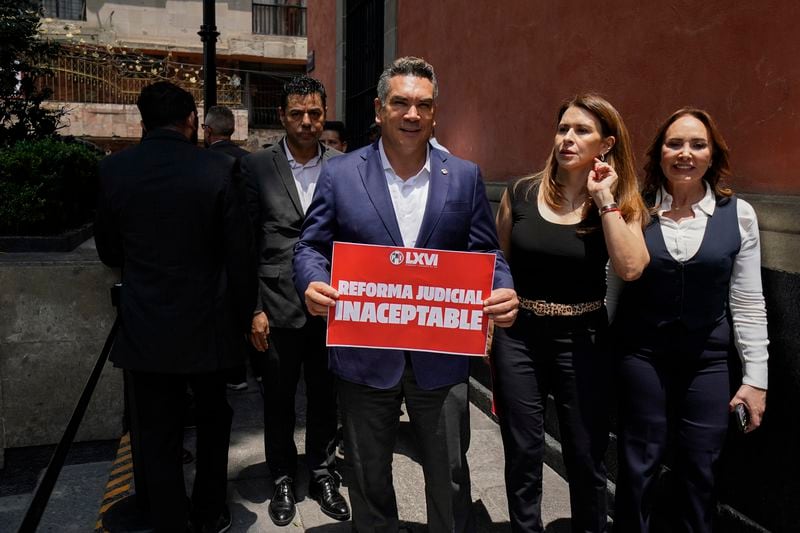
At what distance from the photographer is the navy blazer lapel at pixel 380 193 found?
8.18 ft

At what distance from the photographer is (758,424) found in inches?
103

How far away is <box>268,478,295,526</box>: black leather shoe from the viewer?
340 centimetres

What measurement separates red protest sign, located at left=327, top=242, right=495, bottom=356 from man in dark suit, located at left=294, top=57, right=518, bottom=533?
85 millimetres

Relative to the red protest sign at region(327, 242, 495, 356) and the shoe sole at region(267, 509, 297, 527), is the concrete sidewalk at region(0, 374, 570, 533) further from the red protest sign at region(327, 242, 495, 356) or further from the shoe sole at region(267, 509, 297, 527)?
the red protest sign at region(327, 242, 495, 356)

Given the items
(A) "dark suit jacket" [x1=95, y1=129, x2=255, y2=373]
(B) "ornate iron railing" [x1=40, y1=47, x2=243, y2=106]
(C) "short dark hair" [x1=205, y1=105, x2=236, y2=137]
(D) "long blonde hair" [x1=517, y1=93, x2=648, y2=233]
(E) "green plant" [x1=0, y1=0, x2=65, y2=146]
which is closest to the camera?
(D) "long blonde hair" [x1=517, y1=93, x2=648, y2=233]

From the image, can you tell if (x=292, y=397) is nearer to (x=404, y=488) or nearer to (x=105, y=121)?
(x=404, y=488)

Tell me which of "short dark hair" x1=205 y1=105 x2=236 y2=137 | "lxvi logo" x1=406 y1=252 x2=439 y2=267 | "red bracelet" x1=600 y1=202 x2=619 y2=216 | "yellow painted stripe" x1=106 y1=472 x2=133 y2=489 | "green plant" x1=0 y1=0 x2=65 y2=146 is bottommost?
"yellow painted stripe" x1=106 y1=472 x2=133 y2=489

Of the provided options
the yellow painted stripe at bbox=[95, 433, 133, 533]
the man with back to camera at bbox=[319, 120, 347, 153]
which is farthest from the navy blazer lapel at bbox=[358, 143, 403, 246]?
the man with back to camera at bbox=[319, 120, 347, 153]

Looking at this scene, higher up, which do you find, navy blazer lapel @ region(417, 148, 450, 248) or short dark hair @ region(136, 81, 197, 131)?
short dark hair @ region(136, 81, 197, 131)

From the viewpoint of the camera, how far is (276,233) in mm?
3520

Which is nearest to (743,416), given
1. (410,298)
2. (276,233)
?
(410,298)

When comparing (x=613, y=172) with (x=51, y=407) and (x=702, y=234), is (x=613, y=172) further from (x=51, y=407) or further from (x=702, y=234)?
(x=51, y=407)

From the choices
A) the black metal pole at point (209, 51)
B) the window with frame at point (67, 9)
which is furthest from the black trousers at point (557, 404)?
the window with frame at point (67, 9)

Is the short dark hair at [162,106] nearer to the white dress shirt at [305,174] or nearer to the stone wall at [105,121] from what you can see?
the white dress shirt at [305,174]
